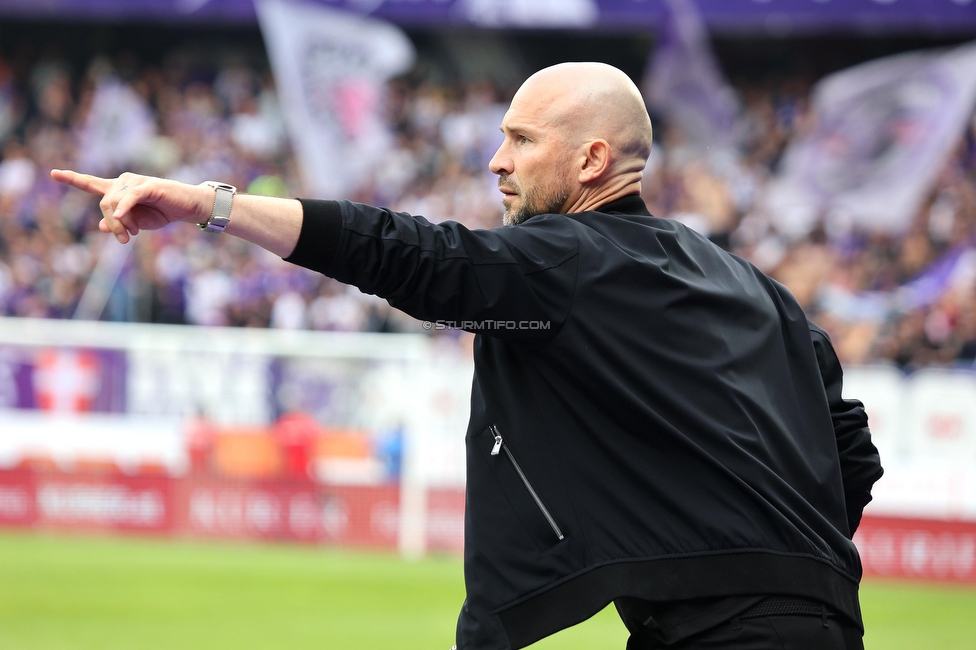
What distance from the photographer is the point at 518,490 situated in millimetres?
2559

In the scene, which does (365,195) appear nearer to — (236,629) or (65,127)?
(65,127)

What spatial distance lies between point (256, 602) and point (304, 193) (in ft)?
29.5

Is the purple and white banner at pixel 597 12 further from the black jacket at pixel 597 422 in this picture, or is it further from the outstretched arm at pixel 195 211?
the outstretched arm at pixel 195 211

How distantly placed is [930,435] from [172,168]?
11063mm

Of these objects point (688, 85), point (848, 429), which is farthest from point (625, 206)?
point (688, 85)

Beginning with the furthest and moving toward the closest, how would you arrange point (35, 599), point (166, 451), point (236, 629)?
point (166, 451), point (35, 599), point (236, 629)

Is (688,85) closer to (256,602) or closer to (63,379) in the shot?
(63,379)

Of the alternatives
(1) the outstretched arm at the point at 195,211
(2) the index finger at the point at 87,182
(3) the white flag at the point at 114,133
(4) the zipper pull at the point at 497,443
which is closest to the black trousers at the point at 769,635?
(4) the zipper pull at the point at 497,443

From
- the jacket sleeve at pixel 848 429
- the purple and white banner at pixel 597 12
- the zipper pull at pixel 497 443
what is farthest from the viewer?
the purple and white banner at pixel 597 12

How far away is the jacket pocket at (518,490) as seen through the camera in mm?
2516

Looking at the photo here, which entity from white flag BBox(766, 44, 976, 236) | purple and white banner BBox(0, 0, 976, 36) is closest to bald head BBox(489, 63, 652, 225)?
white flag BBox(766, 44, 976, 236)

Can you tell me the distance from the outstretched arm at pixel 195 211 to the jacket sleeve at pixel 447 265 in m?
0.04

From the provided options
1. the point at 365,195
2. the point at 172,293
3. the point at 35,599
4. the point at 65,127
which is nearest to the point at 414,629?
the point at 35,599

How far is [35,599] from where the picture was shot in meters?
7.85
